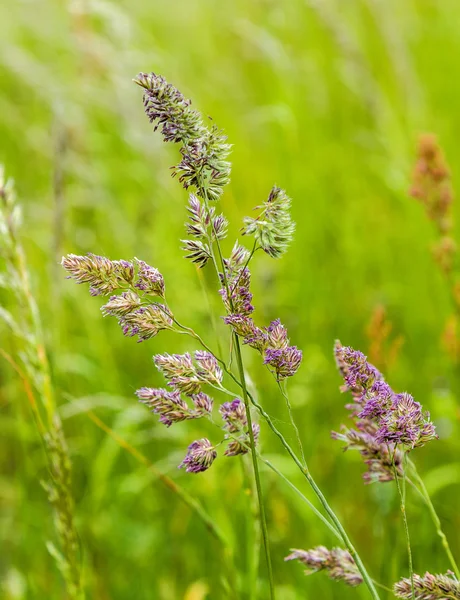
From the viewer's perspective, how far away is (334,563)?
922 mm

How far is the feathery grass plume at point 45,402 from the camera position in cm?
123

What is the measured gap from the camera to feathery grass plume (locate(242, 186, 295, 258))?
76 cm

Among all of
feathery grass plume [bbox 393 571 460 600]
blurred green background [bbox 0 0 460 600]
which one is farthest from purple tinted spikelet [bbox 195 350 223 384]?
blurred green background [bbox 0 0 460 600]

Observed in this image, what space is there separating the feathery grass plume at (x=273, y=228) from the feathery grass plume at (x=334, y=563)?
433 mm

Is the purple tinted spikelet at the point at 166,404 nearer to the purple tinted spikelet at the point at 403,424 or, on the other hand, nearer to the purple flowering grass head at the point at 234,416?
the purple flowering grass head at the point at 234,416

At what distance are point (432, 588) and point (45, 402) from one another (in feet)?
2.69

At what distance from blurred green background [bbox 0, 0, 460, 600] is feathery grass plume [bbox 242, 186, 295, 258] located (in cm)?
88

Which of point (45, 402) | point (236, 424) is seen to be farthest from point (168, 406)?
point (45, 402)

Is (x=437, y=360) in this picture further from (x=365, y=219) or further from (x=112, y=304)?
(x=112, y=304)

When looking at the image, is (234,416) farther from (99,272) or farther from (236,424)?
(99,272)

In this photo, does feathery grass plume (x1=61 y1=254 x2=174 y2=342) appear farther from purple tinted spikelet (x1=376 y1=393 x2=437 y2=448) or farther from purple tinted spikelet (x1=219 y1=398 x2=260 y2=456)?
purple tinted spikelet (x1=376 y1=393 x2=437 y2=448)

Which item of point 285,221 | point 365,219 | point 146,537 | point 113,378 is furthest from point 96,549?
point 365,219

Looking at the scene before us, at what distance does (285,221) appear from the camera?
0.78 meters

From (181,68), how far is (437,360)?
337cm
